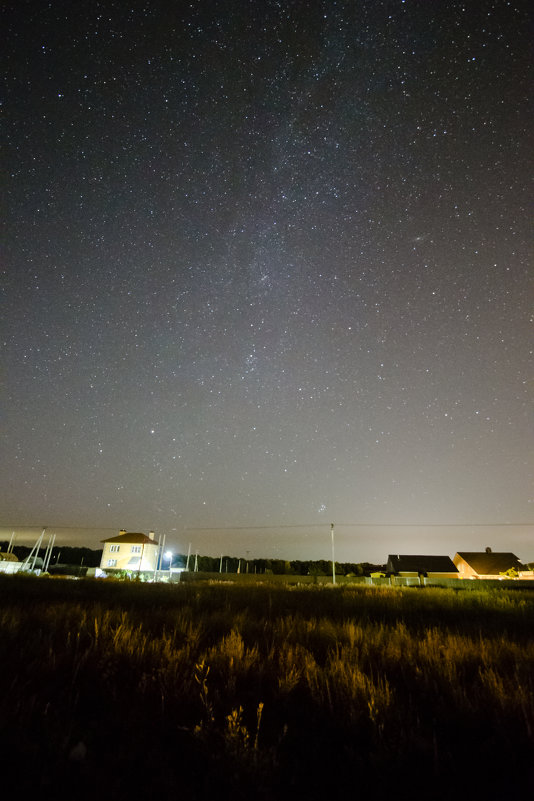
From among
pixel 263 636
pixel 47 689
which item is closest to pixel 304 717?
pixel 47 689

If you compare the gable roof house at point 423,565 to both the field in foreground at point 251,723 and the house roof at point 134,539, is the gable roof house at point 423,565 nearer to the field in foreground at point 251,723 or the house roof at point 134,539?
the house roof at point 134,539

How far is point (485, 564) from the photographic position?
2479 inches

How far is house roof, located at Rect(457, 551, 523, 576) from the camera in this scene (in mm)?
60531

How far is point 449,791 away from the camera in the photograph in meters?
1.91

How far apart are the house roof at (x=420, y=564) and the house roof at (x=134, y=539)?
42.4 metres

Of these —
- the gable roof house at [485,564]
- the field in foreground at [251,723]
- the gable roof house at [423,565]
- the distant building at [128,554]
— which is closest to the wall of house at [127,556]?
Answer: the distant building at [128,554]

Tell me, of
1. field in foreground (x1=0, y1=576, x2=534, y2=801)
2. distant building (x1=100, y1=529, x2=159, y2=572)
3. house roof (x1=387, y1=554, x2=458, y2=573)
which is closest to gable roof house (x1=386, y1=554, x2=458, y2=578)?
house roof (x1=387, y1=554, x2=458, y2=573)

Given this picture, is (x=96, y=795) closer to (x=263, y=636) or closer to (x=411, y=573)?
(x=263, y=636)

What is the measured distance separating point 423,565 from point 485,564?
9.65 m

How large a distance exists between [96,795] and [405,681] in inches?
110

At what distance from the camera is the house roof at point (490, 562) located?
60.5 meters

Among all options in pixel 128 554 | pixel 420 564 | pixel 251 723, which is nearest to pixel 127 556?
pixel 128 554

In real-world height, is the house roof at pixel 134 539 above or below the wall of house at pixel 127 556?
above

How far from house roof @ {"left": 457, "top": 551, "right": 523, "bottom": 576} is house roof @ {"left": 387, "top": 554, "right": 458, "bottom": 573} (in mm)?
2874
